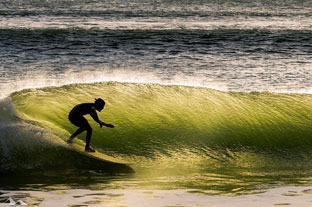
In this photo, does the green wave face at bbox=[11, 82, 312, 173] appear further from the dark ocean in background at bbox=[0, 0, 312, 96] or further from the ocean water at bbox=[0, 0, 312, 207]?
the dark ocean in background at bbox=[0, 0, 312, 96]

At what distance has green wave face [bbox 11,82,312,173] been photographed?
44.8 feet

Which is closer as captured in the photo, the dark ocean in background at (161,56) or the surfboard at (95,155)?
the surfboard at (95,155)

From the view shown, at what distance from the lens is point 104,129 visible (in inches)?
555

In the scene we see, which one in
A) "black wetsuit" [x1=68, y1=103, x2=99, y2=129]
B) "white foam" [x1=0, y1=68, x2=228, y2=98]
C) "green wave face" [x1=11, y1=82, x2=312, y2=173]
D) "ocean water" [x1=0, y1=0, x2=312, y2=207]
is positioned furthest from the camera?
"white foam" [x1=0, y1=68, x2=228, y2=98]

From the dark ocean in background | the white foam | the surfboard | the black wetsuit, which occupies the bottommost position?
the surfboard

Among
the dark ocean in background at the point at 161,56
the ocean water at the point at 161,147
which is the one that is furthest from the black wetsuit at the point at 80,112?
the dark ocean in background at the point at 161,56

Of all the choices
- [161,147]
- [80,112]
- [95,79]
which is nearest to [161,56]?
[95,79]

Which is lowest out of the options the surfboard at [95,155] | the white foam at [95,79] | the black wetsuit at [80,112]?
the surfboard at [95,155]

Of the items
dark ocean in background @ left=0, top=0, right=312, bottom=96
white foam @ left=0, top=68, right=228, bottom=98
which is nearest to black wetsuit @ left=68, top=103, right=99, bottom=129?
dark ocean in background @ left=0, top=0, right=312, bottom=96

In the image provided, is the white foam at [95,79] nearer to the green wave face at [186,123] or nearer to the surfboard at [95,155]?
the green wave face at [186,123]

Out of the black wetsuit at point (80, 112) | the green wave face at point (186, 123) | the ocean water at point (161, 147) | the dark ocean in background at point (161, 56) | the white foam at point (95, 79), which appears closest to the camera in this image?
the ocean water at point (161, 147)

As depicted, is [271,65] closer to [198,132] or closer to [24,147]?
[198,132]

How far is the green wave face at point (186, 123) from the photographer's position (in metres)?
13.7

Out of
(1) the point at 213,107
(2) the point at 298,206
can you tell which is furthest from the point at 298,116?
(2) the point at 298,206
